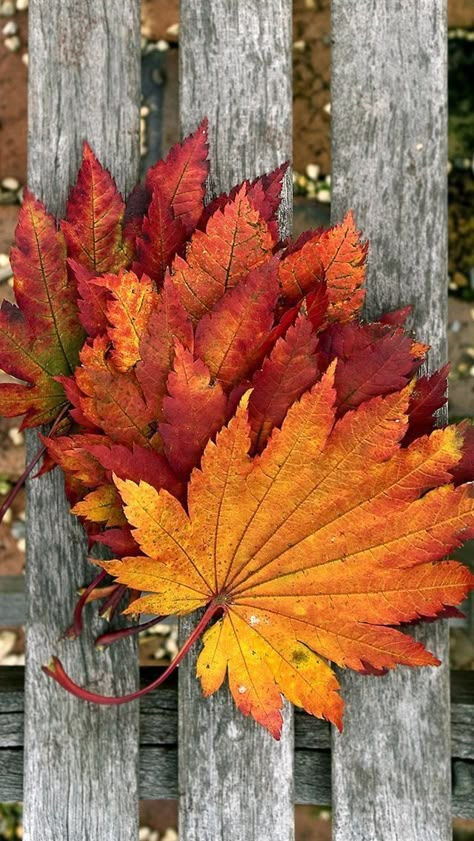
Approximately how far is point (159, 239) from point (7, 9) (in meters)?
1.05

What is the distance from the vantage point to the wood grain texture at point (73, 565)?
91cm

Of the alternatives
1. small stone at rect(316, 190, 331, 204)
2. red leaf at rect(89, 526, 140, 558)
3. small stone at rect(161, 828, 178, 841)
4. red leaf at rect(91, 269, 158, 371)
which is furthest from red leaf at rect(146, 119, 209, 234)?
small stone at rect(161, 828, 178, 841)

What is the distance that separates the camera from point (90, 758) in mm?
916

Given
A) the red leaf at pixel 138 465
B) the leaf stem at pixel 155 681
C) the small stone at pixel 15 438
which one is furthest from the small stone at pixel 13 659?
the red leaf at pixel 138 465

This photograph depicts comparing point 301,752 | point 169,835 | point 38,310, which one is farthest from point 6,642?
point 38,310

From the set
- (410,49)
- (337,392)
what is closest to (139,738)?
(337,392)

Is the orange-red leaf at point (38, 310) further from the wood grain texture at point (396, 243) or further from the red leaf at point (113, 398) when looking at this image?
the wood grain texture at point (396, 243)

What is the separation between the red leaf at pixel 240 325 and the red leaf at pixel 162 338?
0.02 metres

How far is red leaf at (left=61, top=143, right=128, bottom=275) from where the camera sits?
79 cm

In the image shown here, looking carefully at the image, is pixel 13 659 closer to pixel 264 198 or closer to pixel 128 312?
pixel 128 312

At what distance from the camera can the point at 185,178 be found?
785mm

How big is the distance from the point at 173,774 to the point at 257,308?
0.65 m

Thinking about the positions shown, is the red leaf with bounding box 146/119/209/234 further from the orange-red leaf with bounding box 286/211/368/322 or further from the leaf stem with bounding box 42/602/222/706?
the leaf stem with bounding box 42/602/222/706

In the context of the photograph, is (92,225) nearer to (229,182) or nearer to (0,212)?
(229,182)
